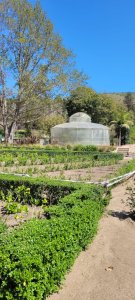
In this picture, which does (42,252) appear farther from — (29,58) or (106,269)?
(29,58)

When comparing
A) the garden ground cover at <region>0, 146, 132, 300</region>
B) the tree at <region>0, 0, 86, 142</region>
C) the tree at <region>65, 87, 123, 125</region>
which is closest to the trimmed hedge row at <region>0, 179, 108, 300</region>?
the garden ground cover at <region>0, 146, 132, 300</region>

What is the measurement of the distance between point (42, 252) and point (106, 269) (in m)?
1.38

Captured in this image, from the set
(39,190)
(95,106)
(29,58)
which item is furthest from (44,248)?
(95,106)

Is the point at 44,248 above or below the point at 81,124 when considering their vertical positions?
below

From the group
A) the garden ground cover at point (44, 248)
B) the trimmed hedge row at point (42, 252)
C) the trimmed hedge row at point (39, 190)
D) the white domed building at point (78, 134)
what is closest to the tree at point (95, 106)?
the white domed building at point (78, 134)

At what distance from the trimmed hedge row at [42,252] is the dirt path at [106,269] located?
15 cm

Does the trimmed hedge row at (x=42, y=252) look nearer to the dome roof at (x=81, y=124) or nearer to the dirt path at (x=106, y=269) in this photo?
the dirt path at (x=106, y=269)

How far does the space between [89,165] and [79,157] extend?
250 centimetres

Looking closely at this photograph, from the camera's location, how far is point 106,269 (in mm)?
4156

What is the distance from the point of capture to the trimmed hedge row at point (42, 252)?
2879 millimetres

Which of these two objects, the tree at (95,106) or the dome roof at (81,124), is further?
the tree at (95,106)

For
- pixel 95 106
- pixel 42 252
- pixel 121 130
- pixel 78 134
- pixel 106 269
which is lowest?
pixel 106 269

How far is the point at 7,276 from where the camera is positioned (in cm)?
Answer: 289

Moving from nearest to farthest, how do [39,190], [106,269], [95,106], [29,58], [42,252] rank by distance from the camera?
1. [42,252]
2. [106,269]
3. [39,190]
4. [29,58]
5. [95,106]
